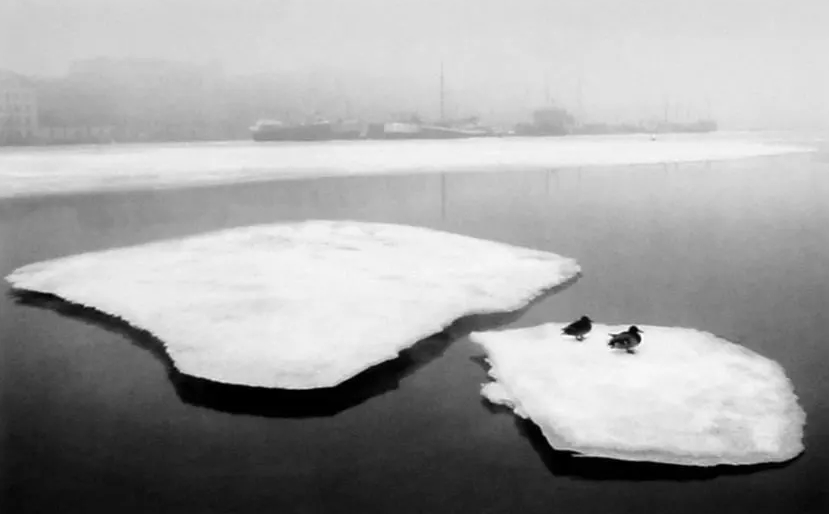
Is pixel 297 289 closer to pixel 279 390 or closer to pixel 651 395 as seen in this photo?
pixel 279 390

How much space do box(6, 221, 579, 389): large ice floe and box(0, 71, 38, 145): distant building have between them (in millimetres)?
527

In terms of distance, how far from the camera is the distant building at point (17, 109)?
240 cm

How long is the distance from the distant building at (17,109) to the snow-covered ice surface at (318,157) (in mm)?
57

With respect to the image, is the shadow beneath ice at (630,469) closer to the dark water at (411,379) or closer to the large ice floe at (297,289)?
the dark water at (411,379)

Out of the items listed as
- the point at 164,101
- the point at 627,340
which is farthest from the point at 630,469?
the point at 164,101

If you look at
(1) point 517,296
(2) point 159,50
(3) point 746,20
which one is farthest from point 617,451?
(2) point 159,50

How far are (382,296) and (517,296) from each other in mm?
598

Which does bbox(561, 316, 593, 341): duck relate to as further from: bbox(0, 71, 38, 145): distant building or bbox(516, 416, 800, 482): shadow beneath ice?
bbox(0, 71, 38, 145): distant building

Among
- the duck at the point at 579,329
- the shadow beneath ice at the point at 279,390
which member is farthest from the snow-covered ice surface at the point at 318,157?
the duck at the point at 579,329

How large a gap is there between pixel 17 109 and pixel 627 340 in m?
2.39

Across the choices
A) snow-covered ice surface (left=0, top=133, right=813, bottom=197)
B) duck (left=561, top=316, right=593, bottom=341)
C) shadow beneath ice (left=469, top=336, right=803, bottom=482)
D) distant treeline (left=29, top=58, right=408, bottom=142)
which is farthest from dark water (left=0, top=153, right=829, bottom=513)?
distant treeline (left=29, top=58, right=408, bottom=142)

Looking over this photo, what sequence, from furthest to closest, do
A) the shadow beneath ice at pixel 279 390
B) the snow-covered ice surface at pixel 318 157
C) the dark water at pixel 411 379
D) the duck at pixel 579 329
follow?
the snow-covered ice surface at pixel 318 157
the duck at pixel 579 329
the shadow beneath ice at pixel 279 390
the dark water at pixel 411 379

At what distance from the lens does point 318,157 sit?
3232 mm

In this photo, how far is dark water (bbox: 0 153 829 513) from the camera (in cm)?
187
